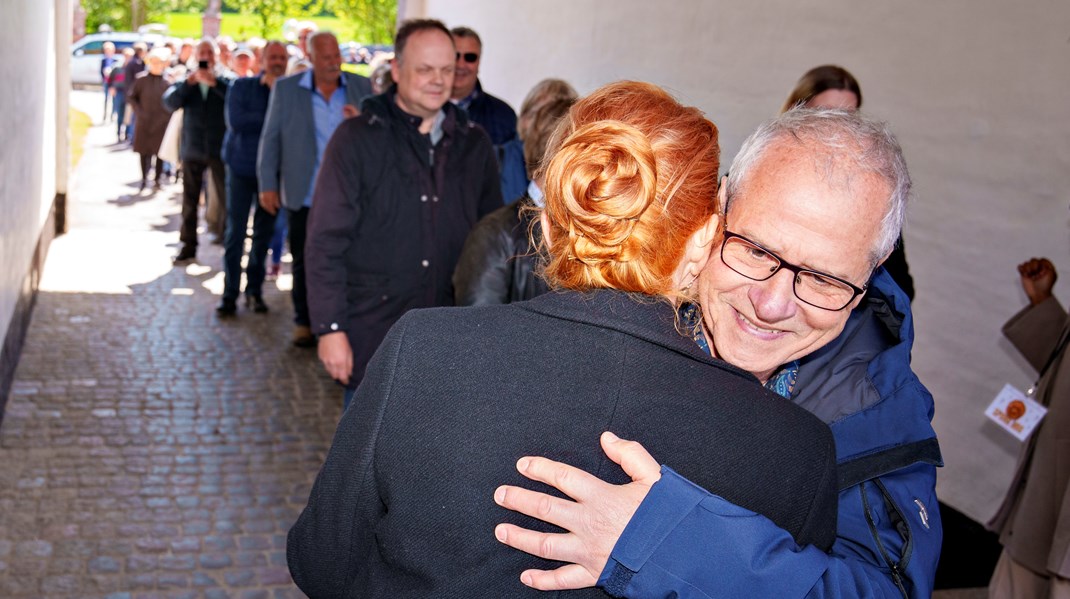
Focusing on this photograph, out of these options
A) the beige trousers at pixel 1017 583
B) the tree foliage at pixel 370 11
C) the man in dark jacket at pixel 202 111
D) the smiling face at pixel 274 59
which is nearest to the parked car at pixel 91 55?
the tree foliage at pixel 370 11

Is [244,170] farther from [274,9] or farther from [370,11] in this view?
[274,9]

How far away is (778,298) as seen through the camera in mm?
1945

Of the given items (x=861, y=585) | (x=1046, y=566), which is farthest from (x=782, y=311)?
(x=1046, y=566)

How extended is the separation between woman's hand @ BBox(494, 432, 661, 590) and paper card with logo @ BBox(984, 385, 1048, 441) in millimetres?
3183

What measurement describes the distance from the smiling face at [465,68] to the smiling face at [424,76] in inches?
85.9

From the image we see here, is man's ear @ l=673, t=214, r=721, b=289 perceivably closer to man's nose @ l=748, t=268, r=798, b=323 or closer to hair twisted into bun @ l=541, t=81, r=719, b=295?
hair twisted into bun @ l=541, t=81, r=719, b=295

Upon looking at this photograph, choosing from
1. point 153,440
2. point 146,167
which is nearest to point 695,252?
point 153,440

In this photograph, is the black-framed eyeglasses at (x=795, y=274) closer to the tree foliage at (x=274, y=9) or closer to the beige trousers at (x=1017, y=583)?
the beige trousers at (x=1017, y=583)

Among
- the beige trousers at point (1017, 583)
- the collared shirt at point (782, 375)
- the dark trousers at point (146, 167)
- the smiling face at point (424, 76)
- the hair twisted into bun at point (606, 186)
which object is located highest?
the hair twisted into bun at point (606, 186)

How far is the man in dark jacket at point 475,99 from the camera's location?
22.6ft

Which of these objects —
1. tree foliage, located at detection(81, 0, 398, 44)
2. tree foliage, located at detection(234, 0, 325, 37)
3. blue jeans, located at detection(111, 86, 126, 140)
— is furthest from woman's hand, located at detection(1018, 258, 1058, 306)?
tree foliage, located at detection(234, 0, 325, 37)

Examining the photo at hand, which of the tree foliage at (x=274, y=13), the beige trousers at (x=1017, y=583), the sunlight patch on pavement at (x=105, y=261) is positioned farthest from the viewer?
the tree foliage at (x=274, y=13)

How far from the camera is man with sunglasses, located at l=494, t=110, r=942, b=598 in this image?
1535 mm

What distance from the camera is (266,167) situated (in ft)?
24.8
